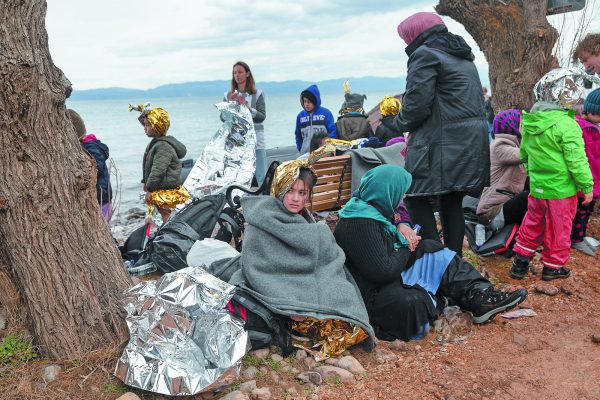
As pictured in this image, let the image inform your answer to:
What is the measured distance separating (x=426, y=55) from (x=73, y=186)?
2.74m

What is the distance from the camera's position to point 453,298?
154 inches

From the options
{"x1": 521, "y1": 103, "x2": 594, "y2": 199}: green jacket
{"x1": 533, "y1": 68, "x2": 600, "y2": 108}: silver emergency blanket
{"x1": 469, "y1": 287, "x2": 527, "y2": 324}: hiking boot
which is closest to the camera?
{"x1": 469, "y1": 287, "x2": 527, "y2": 324}: hiking boot

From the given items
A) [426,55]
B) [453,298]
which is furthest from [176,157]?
[453,298]

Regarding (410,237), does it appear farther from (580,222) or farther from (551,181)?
(580,222)

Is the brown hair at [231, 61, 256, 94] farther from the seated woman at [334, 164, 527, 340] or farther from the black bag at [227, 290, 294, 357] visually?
the black bag at [227, 290, 294, 357]

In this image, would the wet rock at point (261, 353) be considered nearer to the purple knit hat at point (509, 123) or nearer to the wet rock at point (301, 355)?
the wet rock at point (301, 355)

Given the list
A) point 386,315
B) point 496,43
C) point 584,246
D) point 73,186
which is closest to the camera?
point 73,186

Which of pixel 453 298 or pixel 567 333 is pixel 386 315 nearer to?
pixel 453 298

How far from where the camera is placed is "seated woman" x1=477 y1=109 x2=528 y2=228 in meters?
5.25

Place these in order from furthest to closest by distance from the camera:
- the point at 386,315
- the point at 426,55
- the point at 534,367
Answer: the point at 426,55, the point at 386,315, the point at 534,367

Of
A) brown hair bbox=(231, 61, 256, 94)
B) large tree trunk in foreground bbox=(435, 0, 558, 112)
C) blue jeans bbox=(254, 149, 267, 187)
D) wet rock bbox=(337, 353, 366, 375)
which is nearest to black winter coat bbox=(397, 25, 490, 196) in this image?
wet rock bbox=(337, 353, 366, 375)

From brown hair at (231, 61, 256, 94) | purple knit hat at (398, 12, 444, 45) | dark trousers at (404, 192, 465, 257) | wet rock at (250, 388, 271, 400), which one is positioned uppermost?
purple knit hat at (398, 12, 444, 45)

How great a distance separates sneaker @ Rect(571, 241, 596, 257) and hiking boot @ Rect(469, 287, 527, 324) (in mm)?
1789

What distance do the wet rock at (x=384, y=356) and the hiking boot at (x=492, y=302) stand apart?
2.37 ft
